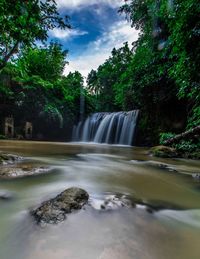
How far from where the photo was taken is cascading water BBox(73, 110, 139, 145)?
15.9 m

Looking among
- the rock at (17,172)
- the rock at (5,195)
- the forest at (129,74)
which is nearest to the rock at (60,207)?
the rock at (5,195)

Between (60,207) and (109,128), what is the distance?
1598 cm

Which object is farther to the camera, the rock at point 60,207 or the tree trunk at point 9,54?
the tree trunk at point 9,54

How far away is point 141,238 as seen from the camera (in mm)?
1553

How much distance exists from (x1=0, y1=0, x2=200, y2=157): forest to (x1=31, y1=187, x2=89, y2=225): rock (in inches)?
152

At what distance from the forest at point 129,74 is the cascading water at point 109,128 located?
91 cm

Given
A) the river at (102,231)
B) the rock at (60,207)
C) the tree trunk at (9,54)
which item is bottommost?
the river at (102,231)

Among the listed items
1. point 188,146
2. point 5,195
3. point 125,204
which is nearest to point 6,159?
point 5,195

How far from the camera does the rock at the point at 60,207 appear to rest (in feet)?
5.77

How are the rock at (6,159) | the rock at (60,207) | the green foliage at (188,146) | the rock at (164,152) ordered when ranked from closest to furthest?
1. the rock at (60,207)
2. the rock at (6,159)
3. the rock at (164,152)
4. the green foliage at (188,146)

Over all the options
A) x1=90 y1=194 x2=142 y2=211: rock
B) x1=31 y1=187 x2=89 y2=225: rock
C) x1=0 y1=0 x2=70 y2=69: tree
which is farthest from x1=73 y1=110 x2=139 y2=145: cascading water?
x1=31 y1=187 x2=89 y2=225: rock

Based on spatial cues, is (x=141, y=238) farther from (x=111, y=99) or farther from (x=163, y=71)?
(x=111, y=99)

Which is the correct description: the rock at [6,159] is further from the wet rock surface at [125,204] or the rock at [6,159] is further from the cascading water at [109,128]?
the cascading water at [109,128]

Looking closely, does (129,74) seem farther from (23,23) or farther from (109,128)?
(23,23)
